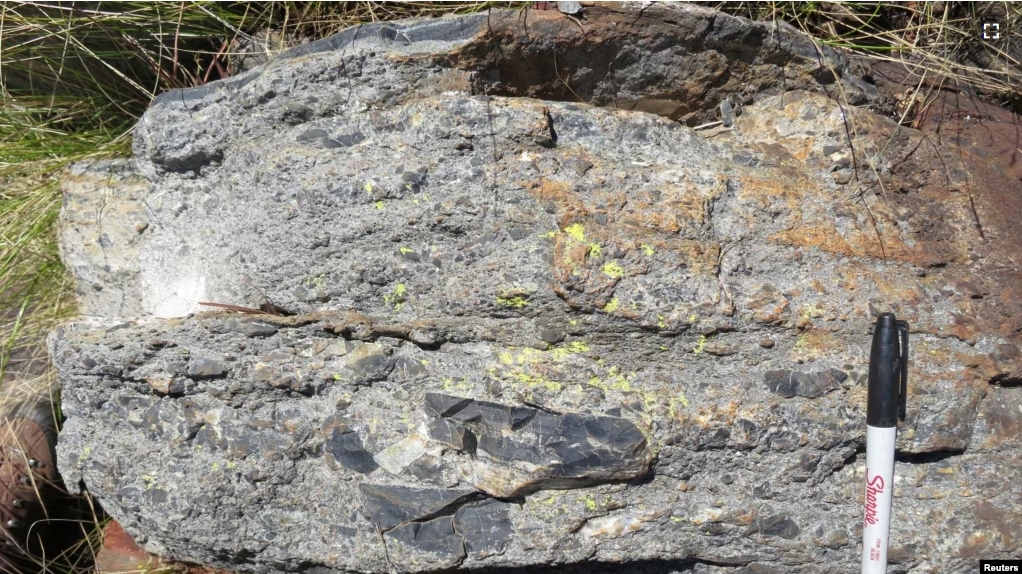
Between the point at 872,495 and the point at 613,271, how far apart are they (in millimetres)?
658

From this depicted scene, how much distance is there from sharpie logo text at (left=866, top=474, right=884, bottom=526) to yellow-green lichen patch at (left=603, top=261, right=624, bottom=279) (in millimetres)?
619

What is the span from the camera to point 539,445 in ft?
4.89

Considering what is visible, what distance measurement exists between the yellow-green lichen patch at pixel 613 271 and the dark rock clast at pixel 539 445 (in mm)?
273

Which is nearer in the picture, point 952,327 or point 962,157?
point 952,327

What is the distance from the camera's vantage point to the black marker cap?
1.43 meters

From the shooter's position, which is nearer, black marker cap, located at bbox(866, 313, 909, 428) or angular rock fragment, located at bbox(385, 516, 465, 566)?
black marker cap, located at bbox(866, 313, 909, 428)

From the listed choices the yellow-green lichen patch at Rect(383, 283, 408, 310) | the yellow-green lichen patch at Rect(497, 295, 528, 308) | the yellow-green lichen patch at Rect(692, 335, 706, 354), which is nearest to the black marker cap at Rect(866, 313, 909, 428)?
the yellow-green lichen patch at Rect(692, 335, 706, 354)

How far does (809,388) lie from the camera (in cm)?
149

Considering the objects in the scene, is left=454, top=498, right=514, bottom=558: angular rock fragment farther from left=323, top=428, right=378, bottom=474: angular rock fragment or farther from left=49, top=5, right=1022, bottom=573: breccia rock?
left=323, top=428, right=378, bottom=474: angular rock fragment

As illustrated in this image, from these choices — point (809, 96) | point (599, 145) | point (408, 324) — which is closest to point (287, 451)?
point (408, 324)

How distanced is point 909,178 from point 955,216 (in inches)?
4.7

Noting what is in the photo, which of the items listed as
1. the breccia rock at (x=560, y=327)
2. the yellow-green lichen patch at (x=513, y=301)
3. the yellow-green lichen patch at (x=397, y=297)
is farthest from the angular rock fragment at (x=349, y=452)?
the yellow-green lichen patch at (x=513, y=301)

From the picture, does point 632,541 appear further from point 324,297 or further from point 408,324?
point 324,297

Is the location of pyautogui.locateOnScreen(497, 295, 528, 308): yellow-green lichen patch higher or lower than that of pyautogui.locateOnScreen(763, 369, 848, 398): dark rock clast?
higher
